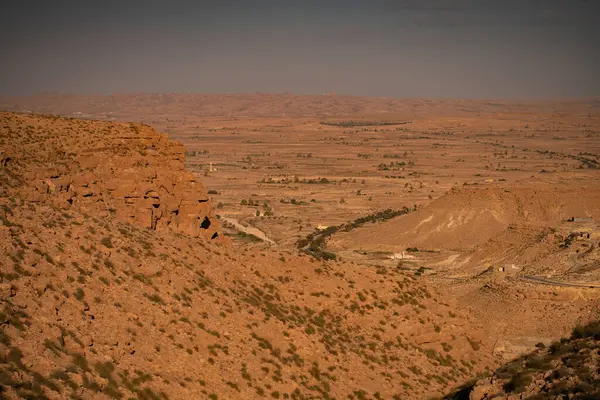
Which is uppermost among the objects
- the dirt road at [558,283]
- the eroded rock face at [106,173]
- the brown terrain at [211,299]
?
the eroded rock face at [106,173]

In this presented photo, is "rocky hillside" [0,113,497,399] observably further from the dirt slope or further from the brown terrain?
the dirt slope

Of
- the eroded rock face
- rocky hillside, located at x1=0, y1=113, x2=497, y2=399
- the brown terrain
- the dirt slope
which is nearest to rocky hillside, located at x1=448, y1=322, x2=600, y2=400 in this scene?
the brown terrain

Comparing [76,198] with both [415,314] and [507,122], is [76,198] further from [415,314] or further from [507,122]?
[507,122]

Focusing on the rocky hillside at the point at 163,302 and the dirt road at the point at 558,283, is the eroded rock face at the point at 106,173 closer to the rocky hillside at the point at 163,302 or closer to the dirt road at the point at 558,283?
the rocky hillside at the point at 163,302

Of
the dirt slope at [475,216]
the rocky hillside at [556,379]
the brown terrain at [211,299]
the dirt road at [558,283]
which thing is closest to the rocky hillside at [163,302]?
the brown terrain at [211,299]

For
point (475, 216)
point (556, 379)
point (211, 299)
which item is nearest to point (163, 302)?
point (211, 299)

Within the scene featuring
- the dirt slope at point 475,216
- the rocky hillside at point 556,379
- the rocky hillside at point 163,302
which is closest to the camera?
the rocky hillside at point 556,379

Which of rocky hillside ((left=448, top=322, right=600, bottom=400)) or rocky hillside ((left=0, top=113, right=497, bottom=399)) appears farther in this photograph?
rocky hillside ((left=0, top=113, right=497, bottom=399))
